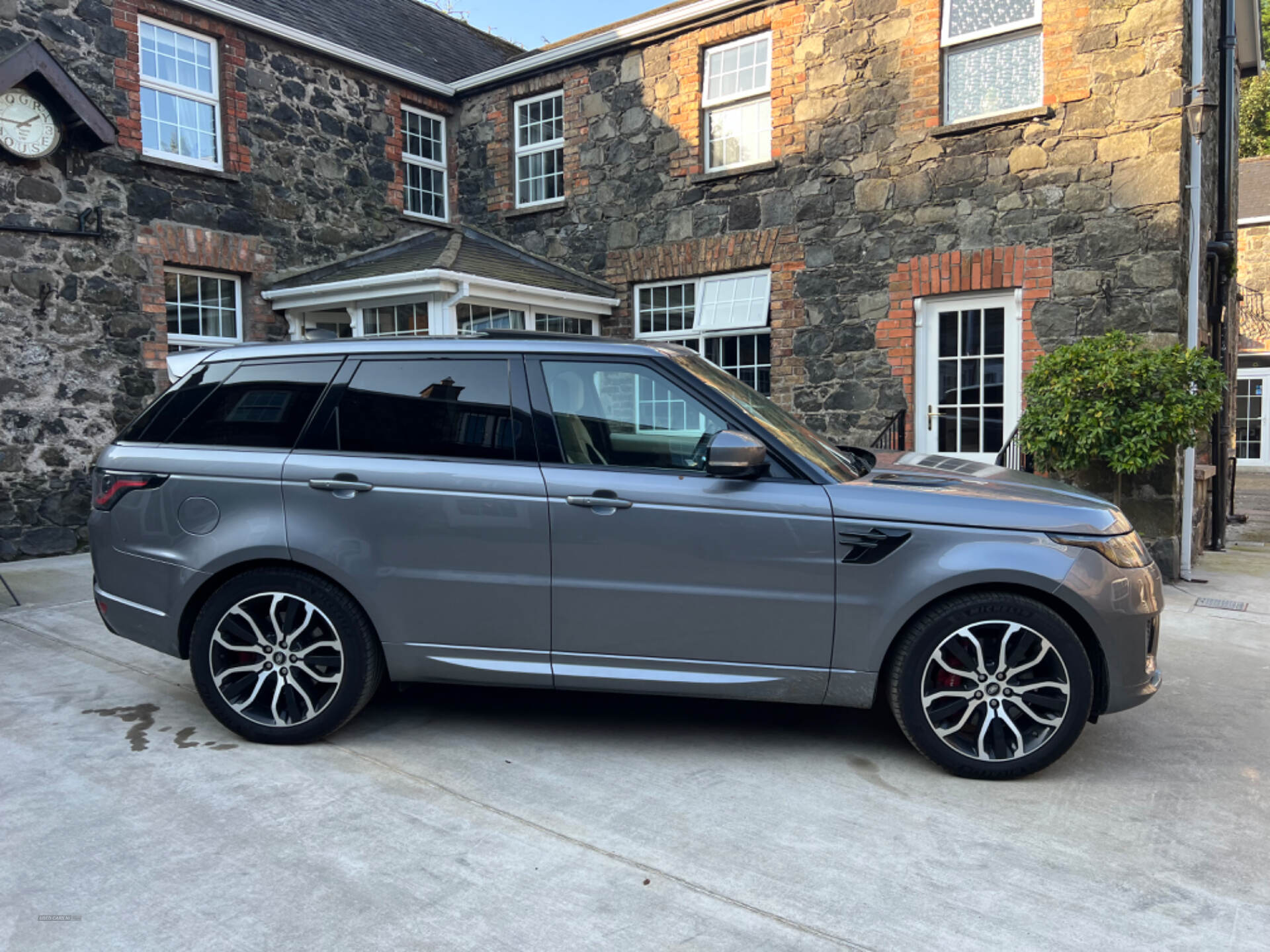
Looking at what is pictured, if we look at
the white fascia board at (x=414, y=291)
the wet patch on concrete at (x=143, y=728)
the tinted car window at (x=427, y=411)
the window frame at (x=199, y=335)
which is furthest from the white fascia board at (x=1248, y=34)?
the wet patch on concrete at (x=143, y=728)

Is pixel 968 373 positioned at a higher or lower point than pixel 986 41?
lower

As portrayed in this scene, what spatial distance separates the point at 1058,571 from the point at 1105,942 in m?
1.35

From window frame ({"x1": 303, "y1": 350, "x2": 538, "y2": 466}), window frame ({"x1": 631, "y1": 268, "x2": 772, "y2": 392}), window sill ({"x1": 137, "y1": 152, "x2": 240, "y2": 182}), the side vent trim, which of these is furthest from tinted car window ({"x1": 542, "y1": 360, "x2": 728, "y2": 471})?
window sill ({"x1": 137, "y1": 152, "x2": 240, "y2": 182})

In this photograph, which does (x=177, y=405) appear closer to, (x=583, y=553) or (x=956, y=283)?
(x=583, y=553)

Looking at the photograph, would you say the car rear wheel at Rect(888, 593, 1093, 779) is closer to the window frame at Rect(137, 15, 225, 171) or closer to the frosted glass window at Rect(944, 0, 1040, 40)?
the frosted glass window at Rect(944, 0, 1040, 40)

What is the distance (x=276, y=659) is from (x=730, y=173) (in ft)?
26.5

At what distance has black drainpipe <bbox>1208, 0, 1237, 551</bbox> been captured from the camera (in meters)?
9.89

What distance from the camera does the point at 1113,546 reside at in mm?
3568

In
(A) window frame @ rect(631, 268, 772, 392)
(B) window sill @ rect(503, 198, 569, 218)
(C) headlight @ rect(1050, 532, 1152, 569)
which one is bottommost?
(C) headlight @ rect(1050, 532, 1152, 569)

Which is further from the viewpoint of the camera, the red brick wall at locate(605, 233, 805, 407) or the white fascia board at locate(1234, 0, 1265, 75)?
the white fascia board at locate(1234, 0, 1265, 75)

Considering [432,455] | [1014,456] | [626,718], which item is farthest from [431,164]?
[626,718]

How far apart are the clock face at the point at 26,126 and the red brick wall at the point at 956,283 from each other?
814cm

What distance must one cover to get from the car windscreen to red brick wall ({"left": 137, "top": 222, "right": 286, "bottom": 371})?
22.5 feet

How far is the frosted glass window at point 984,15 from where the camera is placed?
8539mm
